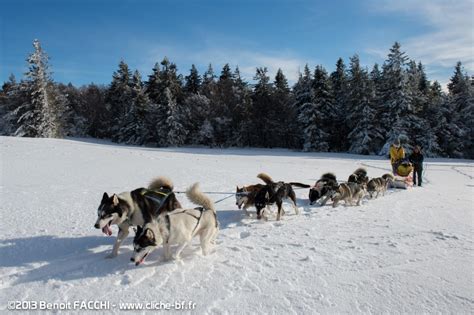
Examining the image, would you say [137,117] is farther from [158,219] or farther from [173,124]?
[158,219]

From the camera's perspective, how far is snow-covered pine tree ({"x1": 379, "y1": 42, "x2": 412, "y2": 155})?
33219 mm

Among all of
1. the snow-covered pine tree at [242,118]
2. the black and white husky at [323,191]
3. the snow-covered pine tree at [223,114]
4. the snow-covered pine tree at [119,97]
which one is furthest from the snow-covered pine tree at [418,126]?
the snow-covered pine tree at [119,97]

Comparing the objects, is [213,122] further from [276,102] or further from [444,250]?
[444,250]

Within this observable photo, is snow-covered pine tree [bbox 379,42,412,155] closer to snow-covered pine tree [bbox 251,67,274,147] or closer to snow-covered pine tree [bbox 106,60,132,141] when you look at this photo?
snow-covered pine tree [bbox 251,67,274,147]

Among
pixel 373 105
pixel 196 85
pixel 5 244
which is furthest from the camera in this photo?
pixel 196 85

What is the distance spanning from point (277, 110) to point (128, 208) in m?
42.0

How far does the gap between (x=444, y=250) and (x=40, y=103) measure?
143 feet

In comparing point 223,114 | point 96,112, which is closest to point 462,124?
point 223,114

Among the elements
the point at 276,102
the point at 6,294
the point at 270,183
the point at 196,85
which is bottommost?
the point at 6,294

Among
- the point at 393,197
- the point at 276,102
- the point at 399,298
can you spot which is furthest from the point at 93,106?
the point at 399,298

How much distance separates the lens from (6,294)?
3559 mm

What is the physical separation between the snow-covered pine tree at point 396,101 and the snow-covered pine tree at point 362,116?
1.29 metres

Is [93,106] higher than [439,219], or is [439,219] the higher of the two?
[93,106]

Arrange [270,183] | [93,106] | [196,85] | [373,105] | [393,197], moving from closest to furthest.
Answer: [270,183] → [393,197] → [373,105] → [196,85] → [93,106]
